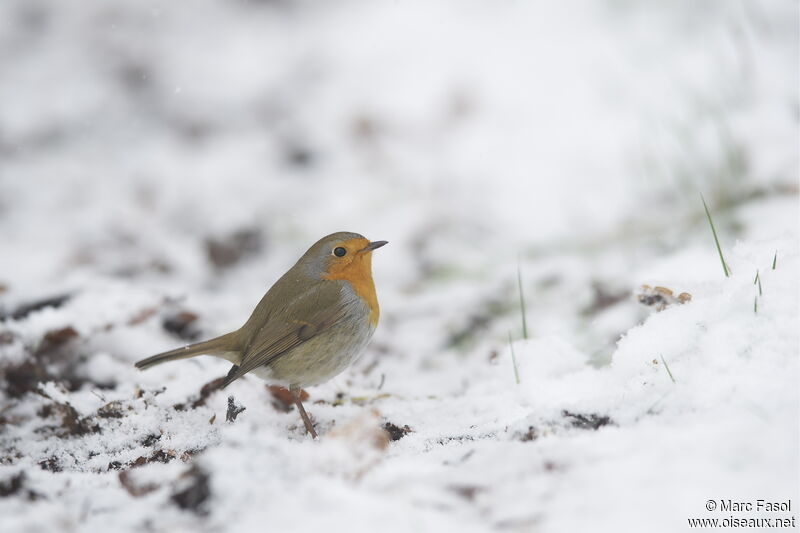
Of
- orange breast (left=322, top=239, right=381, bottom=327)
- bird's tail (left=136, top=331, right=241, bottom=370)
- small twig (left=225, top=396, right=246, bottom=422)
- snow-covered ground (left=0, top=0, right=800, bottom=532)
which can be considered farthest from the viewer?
orange breast (left=322, top=239, right=381, bottom=327)

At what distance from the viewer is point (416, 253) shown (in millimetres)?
4949

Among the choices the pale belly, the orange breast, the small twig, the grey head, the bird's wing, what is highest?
the grey head

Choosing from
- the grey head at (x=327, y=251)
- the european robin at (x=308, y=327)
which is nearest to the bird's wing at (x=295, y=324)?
the european robin at (x=308, y=327)

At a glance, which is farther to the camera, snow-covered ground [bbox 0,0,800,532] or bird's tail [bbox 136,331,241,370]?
bird's tail [bbox 136,331,241,370]

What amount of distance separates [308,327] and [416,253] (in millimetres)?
2150

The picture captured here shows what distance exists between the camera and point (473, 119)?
6.48m

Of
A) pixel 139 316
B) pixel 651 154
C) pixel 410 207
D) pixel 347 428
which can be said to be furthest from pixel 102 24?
pixel 347 428

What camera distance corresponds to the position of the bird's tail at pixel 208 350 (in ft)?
8.93

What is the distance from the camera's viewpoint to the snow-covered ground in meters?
1.72

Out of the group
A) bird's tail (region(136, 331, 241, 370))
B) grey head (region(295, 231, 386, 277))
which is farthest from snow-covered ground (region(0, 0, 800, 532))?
grey head (region(295, 231, 386, 277))

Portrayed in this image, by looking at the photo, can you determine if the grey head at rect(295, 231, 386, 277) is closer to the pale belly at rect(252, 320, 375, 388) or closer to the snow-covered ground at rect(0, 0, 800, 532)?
the pale belly at rect(252, 320, 375, 388)

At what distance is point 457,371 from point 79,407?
1.72 metres

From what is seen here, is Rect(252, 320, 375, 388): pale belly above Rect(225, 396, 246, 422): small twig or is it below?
above

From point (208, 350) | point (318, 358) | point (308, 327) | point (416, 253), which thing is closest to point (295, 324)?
point (308, 327)
